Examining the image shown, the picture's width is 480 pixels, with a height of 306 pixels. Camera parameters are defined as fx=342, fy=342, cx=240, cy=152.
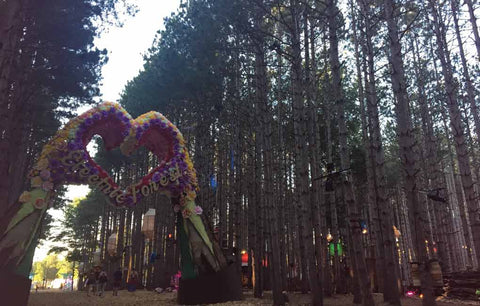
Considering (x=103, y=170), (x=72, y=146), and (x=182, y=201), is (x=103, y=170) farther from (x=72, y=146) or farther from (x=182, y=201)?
(x=182, y=201)

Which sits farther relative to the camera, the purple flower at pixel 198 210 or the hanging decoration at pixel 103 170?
the purple flower at pixel 198 210

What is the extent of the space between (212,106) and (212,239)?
9142 millimetres

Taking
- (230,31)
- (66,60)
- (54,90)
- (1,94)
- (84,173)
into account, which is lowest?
(84,173)

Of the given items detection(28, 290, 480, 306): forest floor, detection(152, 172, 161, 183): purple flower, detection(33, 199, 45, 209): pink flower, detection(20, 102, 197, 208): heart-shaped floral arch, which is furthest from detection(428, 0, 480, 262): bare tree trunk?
detection(33, 199, 45, 209): pink flower

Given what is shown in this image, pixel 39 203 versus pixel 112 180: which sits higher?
pixel 112 180

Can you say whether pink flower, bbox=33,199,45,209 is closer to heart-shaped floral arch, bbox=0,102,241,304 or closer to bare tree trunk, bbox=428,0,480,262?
heart-shaped floral arch, bbox=0,102,241,304

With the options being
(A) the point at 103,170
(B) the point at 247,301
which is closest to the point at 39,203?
(A) the point at 103,170

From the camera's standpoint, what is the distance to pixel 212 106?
1862cm

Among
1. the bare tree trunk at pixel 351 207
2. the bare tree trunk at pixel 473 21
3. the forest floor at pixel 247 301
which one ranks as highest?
the bare tree trunk at pixel 473 21

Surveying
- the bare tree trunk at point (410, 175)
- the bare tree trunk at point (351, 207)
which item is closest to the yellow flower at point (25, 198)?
the bare tree trunk at point (351, 207)

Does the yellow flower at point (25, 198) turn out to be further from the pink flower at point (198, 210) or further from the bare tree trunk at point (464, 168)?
the bare tree trunk at point (464, 168)

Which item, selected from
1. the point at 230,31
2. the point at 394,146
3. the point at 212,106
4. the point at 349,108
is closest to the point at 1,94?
the point at 230,31

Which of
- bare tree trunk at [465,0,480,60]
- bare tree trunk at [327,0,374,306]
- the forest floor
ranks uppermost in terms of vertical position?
bare tree trunk at [465,0,480,60]

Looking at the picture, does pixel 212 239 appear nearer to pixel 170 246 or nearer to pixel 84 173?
pixel 84 173
